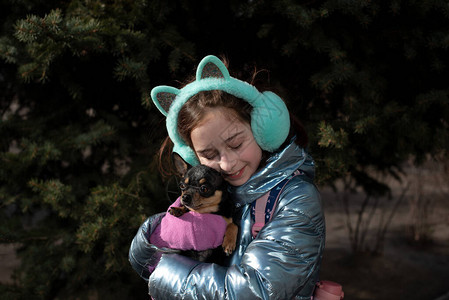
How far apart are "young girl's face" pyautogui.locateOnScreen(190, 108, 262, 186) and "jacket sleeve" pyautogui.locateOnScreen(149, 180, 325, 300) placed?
0.20m

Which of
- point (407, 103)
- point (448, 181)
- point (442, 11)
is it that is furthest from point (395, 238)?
point (442, 11)

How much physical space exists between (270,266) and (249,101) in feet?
2.08

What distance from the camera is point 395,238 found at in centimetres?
574

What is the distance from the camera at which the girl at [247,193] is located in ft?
4.02

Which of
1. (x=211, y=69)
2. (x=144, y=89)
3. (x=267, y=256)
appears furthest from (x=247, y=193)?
(x=144, y=89)

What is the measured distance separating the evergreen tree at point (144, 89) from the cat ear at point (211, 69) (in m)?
0.89

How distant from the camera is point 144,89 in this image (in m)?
2.37

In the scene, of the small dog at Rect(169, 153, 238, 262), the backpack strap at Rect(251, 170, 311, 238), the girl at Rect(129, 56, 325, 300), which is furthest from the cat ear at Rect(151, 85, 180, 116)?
the backpack strap at Rect(251, 170, 311, 238)

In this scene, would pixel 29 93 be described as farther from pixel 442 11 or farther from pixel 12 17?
pixel 442 11

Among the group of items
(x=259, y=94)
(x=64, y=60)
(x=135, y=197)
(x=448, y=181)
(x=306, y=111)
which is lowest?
(x=448, y=181)

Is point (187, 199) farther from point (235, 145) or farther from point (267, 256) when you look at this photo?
point (267, 256)

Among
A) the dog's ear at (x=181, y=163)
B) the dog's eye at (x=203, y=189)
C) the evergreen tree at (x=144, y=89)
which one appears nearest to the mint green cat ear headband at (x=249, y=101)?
the dog's ear at (x=181, y=163)

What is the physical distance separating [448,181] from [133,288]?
5009mm

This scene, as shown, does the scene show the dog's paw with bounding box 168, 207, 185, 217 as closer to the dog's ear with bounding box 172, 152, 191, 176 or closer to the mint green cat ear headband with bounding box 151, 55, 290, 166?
the dog's ear with bounding box 172, 152, 191, 176
